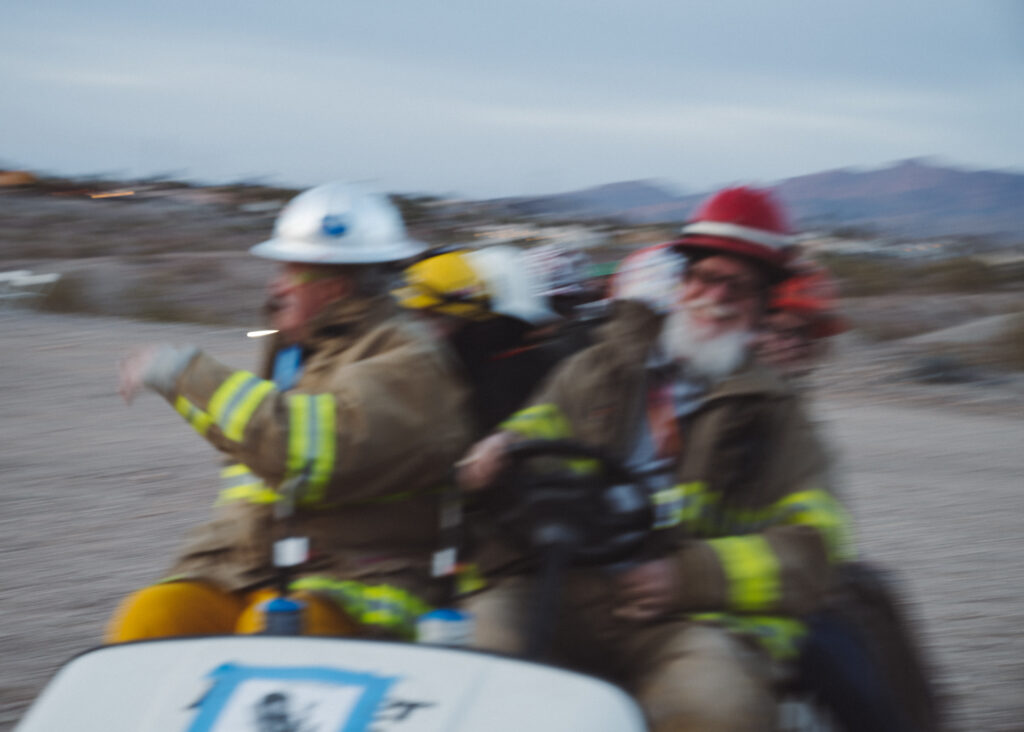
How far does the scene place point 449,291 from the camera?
3410 mm

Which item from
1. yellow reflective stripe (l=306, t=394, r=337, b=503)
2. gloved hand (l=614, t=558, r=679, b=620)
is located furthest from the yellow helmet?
gloved hand (l=614, t=558, r=679, b=620)

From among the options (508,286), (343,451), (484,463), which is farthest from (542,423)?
(508,286)

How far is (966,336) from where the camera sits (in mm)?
16031

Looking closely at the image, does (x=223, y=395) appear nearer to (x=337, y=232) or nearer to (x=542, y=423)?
(x=337, y=232)

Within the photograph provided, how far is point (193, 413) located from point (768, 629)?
48.7 inches

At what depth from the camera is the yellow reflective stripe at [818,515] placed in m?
2.52

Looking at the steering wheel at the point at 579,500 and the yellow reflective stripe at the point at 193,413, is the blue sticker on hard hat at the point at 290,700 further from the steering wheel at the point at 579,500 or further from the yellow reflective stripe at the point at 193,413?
the yellow reflective stripe at the point at 193,413

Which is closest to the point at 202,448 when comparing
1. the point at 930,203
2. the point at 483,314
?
the point at 483,314

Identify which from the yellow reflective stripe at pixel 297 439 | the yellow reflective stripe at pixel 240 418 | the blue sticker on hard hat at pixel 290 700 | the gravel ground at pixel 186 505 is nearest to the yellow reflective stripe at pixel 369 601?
the yellow reflective stripe at pixel 297 439

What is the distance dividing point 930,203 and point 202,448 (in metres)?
122

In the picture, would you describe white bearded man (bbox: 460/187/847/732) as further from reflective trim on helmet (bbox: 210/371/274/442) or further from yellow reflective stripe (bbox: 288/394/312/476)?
reflective trim on helmet (bbox: 210/371/274/442)

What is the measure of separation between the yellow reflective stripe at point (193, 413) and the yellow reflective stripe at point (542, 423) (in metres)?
0.70

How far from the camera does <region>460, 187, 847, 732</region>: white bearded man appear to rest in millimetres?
2381

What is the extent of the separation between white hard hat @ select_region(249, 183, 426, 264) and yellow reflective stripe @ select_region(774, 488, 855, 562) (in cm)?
103
